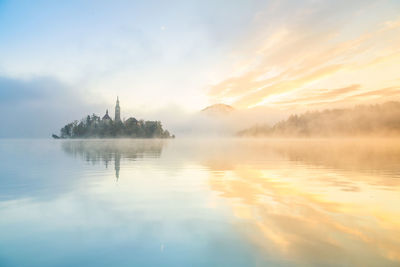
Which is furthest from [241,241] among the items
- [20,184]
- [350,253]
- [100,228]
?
[20,184]

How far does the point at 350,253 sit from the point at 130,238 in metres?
6.39

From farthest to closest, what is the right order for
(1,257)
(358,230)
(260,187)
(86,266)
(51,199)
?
(260,187) → (51,199) → (358,230) → (1,257) → (86,266)

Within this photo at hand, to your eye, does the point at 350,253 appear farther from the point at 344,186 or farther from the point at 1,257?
the point at 344,186

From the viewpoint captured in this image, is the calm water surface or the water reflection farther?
the water reflection

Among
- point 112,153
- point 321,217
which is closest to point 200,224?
point 321,217

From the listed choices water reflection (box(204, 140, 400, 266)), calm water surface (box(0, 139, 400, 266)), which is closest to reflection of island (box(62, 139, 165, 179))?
calm water surface (box(0, 139, 400, 266))

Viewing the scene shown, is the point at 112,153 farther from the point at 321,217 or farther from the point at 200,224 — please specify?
the point at 321,217

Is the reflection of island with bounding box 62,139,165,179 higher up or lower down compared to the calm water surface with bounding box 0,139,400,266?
higher up

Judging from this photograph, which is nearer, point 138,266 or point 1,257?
point 138,266

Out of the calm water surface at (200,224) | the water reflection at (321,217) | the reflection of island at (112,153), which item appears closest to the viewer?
the calm water surface at (200,224)

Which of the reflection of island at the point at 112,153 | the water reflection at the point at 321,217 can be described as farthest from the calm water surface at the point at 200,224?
the reflection of island at the point at 112,153

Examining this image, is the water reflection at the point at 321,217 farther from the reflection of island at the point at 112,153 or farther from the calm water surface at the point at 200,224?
the reflection of island at the point at 112,153

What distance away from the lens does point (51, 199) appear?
43.6ft

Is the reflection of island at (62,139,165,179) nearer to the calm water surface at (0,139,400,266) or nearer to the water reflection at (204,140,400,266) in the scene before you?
the calm water surface at (0,139,400,266)
